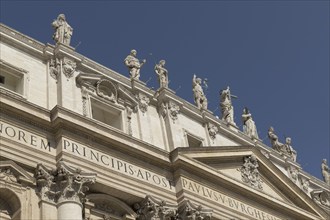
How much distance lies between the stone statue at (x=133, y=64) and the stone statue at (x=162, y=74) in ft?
3.11

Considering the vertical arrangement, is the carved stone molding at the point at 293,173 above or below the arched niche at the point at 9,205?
above

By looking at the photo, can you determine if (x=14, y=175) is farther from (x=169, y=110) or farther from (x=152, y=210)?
(x=169, y=110)

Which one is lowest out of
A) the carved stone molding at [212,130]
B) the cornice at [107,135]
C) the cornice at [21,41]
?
the cornice at [107,135]

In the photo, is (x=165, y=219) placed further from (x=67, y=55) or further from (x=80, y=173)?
(x=67, y=55)

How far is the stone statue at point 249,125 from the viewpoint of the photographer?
107 ft

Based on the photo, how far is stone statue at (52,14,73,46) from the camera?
24938 millimetres

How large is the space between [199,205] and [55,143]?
6168mm

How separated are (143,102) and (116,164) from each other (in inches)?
177

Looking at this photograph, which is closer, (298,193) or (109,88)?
(109,88)

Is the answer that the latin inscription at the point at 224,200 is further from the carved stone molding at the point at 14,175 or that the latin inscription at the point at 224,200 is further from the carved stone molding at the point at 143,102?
the carved stone molding at the point at 14,175

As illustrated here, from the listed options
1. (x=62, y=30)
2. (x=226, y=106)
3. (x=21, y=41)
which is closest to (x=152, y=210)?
(x=21, y=41)

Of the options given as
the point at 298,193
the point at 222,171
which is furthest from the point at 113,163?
the point at 298,193

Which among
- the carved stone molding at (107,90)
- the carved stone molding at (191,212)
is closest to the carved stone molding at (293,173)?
the carved stone molding at (191,212)

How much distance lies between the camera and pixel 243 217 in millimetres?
26359
